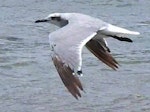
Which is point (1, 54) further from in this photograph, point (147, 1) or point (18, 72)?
point (147, 1)

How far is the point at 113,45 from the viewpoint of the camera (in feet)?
27.5

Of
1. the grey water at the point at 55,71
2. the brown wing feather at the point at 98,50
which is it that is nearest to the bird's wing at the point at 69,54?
the brown wing feather at the point at 98,50

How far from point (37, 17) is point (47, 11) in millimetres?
428

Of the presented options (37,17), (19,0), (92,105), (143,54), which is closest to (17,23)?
(37,17)

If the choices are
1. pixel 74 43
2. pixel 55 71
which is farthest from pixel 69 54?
pixel 55 71

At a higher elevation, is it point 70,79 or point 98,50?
point 70,79

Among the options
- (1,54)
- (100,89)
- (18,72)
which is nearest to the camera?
(100,89)

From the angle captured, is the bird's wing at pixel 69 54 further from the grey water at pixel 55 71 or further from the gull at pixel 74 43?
the grey water at pixel 55 71

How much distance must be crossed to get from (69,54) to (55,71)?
2.60 metres

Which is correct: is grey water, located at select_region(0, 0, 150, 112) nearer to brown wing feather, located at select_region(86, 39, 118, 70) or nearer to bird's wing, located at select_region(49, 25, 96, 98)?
brown wing feather, located at select_region(86, 39, 118, 70)

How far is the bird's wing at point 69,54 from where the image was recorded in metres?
4.45

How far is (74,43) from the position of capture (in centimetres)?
468

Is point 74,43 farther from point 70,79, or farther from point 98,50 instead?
Answer: point 98,50

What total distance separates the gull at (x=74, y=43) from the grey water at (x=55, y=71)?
589mm
